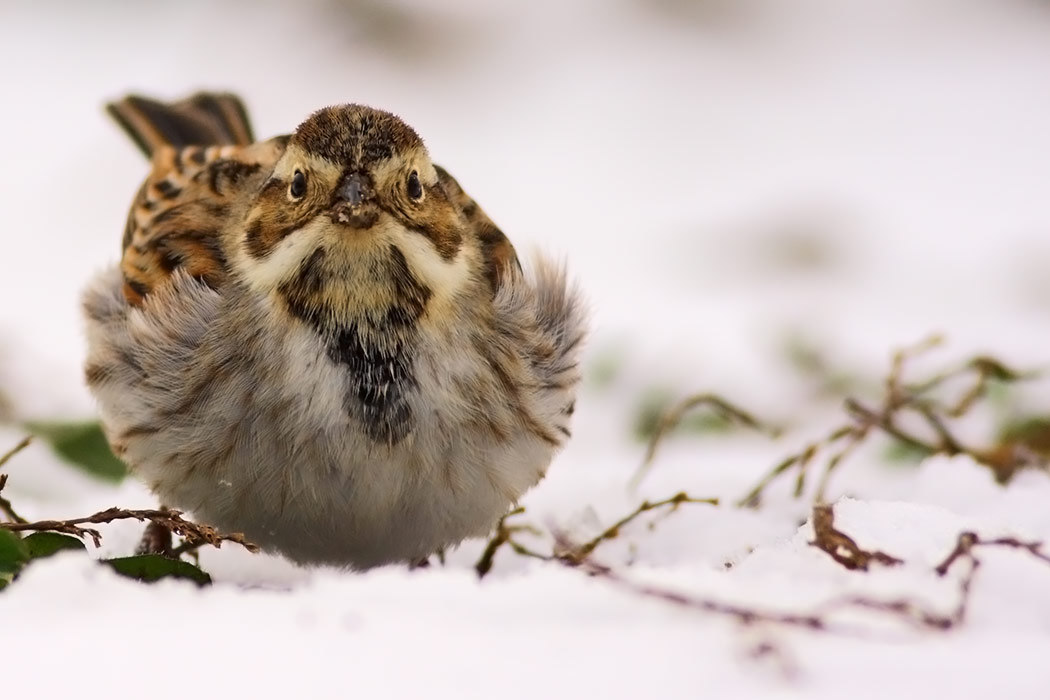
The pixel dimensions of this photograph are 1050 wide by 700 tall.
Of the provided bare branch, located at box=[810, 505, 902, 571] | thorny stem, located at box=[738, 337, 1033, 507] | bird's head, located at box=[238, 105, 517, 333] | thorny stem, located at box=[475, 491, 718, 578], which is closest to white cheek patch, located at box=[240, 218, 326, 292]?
bird's head, located at box=[238, 105, 517, 333]

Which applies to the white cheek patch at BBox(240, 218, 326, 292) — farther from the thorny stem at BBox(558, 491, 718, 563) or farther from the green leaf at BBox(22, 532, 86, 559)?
the thorny stem at BBox(558, 491, 718, 563)

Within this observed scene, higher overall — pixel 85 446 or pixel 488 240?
pixel 488 240

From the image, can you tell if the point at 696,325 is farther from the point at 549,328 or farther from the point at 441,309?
the point at 441,309

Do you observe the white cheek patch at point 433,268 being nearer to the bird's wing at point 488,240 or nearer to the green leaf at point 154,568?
the bird's wing at point 488,240

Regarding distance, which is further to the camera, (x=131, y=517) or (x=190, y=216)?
(x=190, y=216)

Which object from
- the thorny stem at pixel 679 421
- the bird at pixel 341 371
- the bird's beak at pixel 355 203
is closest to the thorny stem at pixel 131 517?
the bird at pixel 341 371

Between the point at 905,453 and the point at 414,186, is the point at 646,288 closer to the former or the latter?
the point at 905,453

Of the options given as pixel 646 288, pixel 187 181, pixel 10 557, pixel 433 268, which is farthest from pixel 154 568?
pixel 646 288

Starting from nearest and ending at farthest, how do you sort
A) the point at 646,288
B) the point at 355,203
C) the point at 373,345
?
the point at 355,203
the point at 373,345
the point at 646,288
